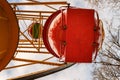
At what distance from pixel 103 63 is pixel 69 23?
461 inches

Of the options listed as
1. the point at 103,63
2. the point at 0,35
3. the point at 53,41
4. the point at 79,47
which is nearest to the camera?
the point at 0,35

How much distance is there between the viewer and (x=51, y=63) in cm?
749

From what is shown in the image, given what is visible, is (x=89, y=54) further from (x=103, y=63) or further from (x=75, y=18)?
(x=103, y=63)

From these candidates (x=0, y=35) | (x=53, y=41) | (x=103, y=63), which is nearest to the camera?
(x=0, y=35)

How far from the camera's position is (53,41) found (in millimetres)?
7219

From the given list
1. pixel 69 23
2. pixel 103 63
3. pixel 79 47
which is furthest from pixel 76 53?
pixel 103 63

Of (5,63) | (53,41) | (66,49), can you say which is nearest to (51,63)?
(53,41)

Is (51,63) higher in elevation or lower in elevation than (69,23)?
lower

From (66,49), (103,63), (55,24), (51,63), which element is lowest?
(103,63)

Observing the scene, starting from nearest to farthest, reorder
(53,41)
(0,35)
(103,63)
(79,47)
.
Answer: (0,35), (79,47), (53,41), (103,63)

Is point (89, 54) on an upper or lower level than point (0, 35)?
lower

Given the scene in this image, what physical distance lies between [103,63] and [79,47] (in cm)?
1164

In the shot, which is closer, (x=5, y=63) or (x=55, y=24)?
(x=5, y=63)

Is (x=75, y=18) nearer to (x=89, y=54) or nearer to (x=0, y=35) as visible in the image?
(x=89, y=54)
